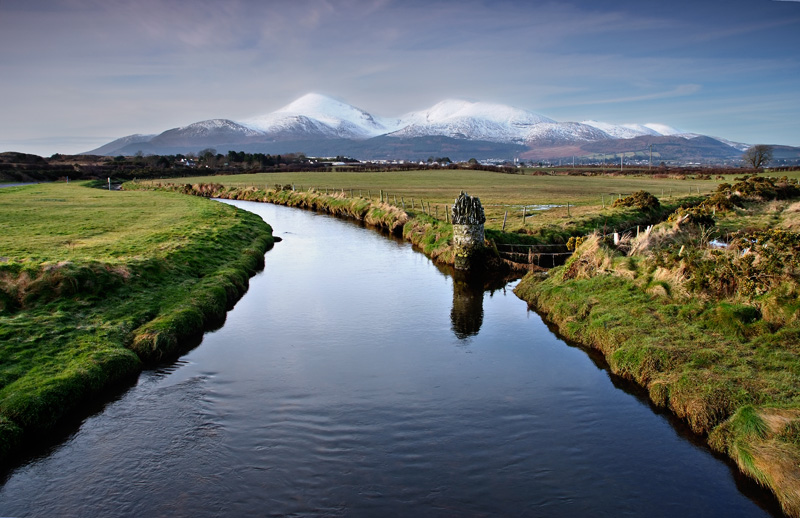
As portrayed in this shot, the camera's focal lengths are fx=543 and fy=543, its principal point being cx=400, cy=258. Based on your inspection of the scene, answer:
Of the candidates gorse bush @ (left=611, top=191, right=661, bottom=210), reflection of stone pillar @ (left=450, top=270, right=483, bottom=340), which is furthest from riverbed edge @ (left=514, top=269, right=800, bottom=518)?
gorse bush @ (left=611, top=191, right=661, bottom=210)

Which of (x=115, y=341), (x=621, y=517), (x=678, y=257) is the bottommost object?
(x=621, y=517)

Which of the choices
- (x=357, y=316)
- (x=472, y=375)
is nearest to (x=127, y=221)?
(x=357, y=316)

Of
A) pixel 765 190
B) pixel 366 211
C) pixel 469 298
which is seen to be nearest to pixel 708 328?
pixel 469 298

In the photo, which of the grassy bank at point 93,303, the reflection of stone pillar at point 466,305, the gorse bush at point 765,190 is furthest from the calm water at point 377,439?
the gorse bush at point 765,190

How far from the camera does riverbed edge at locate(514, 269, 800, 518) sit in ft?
37.1

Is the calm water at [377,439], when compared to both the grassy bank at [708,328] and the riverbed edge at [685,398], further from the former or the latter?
the grassy bank at [708,328]

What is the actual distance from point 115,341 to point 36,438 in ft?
16.2

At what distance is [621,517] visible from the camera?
35.7ft

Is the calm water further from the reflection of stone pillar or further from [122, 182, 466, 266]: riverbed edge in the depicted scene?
[122, 182, 466, 266]: riverbed edge

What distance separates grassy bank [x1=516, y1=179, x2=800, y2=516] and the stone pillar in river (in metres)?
5.50

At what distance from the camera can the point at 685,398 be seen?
568 inches

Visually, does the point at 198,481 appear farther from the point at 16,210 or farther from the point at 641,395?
the point at 16,210

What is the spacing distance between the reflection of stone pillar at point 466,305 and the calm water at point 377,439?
37cm

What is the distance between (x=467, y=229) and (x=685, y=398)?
720 inches
